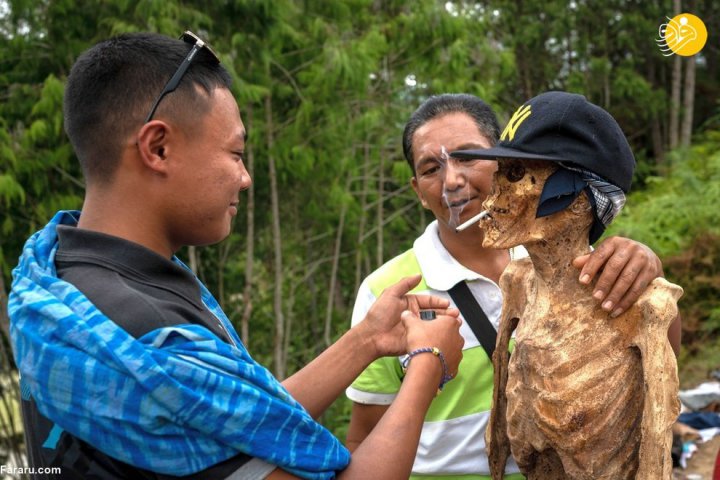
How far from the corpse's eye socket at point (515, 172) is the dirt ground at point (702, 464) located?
5.38 m

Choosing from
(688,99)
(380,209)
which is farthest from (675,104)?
(380,209)

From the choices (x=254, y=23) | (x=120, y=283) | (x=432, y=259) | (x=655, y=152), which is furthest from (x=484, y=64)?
(x=655, y=152)

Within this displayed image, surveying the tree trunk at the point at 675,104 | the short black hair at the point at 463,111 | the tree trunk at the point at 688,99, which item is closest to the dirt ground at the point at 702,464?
the short black hair at the point at 463,111

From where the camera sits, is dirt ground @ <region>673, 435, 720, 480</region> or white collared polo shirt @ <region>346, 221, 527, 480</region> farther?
dirt ground @ <region>673, 435, 720, 480</region>

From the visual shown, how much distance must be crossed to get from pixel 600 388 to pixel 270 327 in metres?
6.41

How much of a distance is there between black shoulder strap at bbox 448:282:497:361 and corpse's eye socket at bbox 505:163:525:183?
0.55 m

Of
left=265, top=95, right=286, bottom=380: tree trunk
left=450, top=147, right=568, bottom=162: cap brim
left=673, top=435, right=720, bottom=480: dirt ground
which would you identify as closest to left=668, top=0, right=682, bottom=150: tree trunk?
left=673, top=435, right=720, bottom=480: dirt ground

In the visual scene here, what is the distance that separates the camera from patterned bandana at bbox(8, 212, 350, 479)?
1.44 metres

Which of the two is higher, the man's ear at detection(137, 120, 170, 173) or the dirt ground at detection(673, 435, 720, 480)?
the man's ear at detection(137, 120, 170, 173)

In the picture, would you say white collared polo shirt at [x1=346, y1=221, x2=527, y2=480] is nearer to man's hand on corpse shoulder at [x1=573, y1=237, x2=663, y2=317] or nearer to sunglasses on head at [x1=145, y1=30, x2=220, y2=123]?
man's hand on corpse shoulder at [x1=573, y1=237, x2=663, y2=317]

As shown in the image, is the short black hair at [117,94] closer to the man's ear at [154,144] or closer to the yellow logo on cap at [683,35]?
the man's ear at [154,144]

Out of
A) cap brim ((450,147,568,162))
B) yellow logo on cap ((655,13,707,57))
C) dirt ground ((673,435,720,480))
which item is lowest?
dirt ground ((673,435,720,480))

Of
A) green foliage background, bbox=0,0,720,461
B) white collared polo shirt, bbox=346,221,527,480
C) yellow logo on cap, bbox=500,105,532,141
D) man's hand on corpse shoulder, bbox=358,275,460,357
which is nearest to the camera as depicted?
yellow logo on cap, bbox=500,105,532,141

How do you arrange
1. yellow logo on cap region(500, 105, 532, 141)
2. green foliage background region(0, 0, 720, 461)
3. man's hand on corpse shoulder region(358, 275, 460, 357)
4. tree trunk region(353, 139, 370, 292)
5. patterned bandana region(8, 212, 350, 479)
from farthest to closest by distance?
tree trunk region(353, 139, 370, 292), green foliage background region(0, 0, 720, 461), man's hand on corpse shoulder region(358, 275, 460, 357), yellow logo on cap region(500, 105, 532, 141), patterned bandana region(8, 212, 350, 479)
